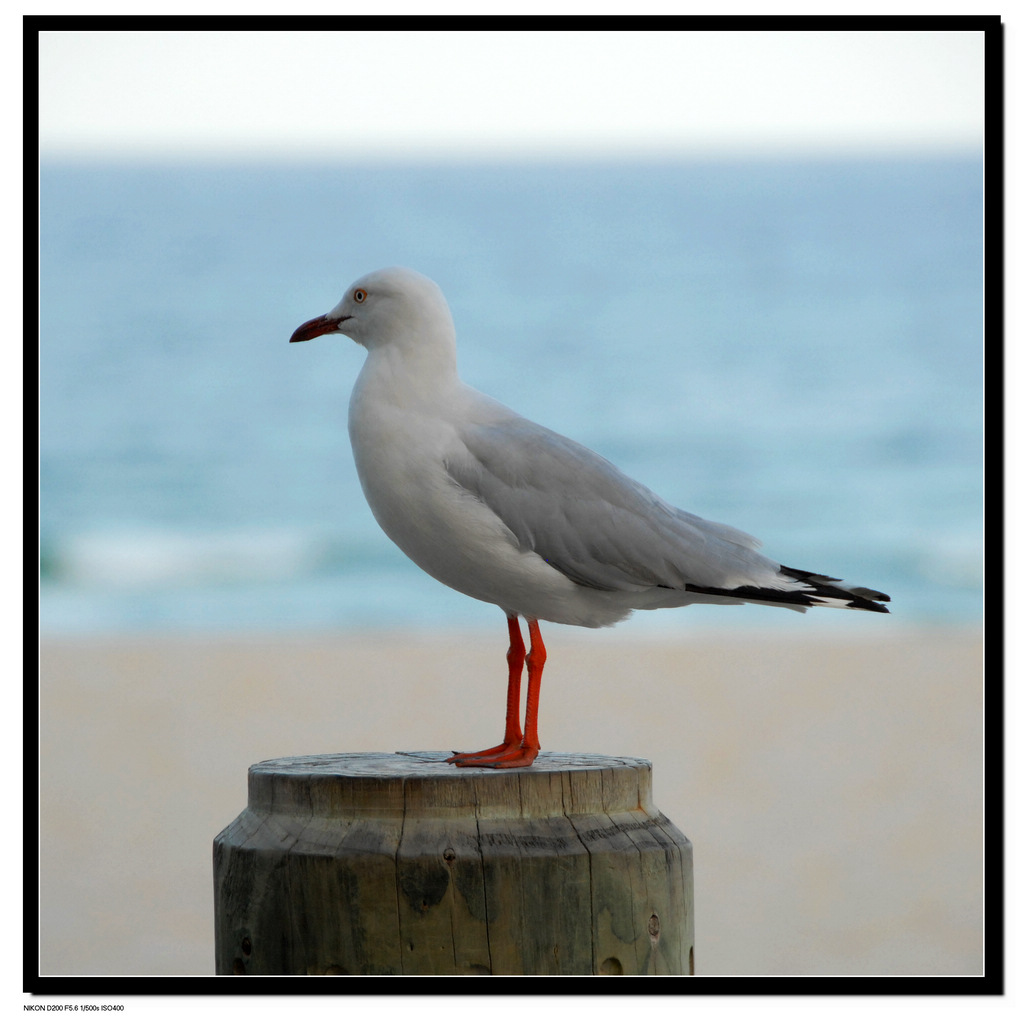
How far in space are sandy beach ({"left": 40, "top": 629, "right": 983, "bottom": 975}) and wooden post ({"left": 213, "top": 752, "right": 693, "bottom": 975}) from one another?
4257 mm

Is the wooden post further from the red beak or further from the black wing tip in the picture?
the red beak

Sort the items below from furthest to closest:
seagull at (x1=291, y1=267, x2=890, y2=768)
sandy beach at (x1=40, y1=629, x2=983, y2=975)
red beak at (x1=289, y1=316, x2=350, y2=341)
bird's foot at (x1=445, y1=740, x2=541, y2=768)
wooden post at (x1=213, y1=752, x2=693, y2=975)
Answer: sandy beach at (x1=40, y1=629, x2=983, y2=975) < red beak at (x1=289, y1=316, x2=350, y2=341) < seagull at (x1=291, y1=267, x2=890, y2=768) < bird's foot at (x1=445, y1=740, x2=541, y2=768) < wooden post at (x1=213, y1=752, x2=693, y2=975)

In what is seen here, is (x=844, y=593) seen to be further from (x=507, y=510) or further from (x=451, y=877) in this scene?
(x=451, y=877)

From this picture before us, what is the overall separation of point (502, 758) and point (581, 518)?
0.67 meters

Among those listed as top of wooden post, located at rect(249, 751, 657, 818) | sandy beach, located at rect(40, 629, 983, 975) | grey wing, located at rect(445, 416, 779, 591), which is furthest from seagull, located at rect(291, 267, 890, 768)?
sandy beach, located at rect(40, 629, 983, 975)

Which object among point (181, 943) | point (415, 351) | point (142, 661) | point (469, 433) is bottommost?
point (181, 943)

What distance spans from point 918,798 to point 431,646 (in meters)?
5.25

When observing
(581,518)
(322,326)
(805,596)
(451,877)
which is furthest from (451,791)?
(322,326)

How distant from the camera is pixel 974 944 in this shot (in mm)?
7547

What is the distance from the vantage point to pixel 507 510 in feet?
11.6

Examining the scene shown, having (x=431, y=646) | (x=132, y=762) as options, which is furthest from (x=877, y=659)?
(x=132, y=762)

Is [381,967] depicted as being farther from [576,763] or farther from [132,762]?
[132,762]

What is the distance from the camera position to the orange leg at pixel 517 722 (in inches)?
134

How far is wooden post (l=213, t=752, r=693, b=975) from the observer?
282 cm
